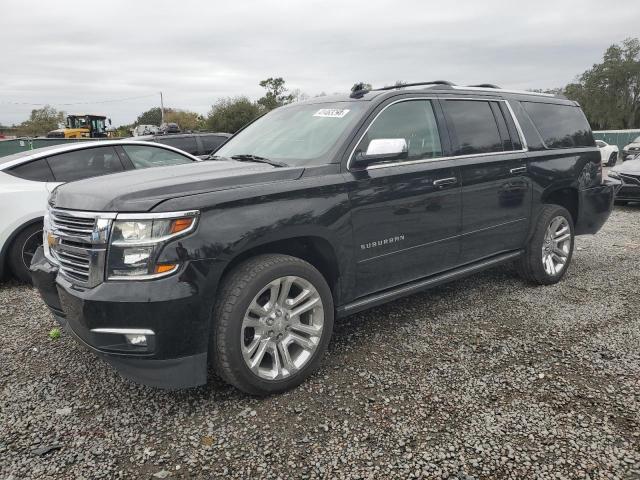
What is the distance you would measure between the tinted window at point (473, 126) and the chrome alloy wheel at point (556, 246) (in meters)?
1.20

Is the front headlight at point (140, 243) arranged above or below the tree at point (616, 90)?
below

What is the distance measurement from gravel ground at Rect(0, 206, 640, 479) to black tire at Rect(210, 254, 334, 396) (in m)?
0.15

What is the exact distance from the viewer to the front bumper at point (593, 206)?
5207mm

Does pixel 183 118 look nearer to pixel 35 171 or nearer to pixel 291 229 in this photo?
pixel 35 171

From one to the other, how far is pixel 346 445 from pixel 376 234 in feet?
4.65

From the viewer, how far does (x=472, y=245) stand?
409 centimetres

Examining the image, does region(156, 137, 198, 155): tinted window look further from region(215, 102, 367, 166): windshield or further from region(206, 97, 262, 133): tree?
region(206, 97, 262, 133): tree

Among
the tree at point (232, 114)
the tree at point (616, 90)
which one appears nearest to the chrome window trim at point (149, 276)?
the tree at point (232, 114)

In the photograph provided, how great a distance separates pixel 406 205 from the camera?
3.51 meters

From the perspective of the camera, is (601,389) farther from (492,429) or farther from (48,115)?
(48,115)

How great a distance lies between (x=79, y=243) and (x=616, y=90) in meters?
69.5

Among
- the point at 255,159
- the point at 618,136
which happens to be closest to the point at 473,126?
the point at 255,159

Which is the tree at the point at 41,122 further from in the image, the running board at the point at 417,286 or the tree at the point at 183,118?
the running board at the point at 417,286

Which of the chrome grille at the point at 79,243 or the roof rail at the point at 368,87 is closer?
the chrome grille at the point at 79,243
